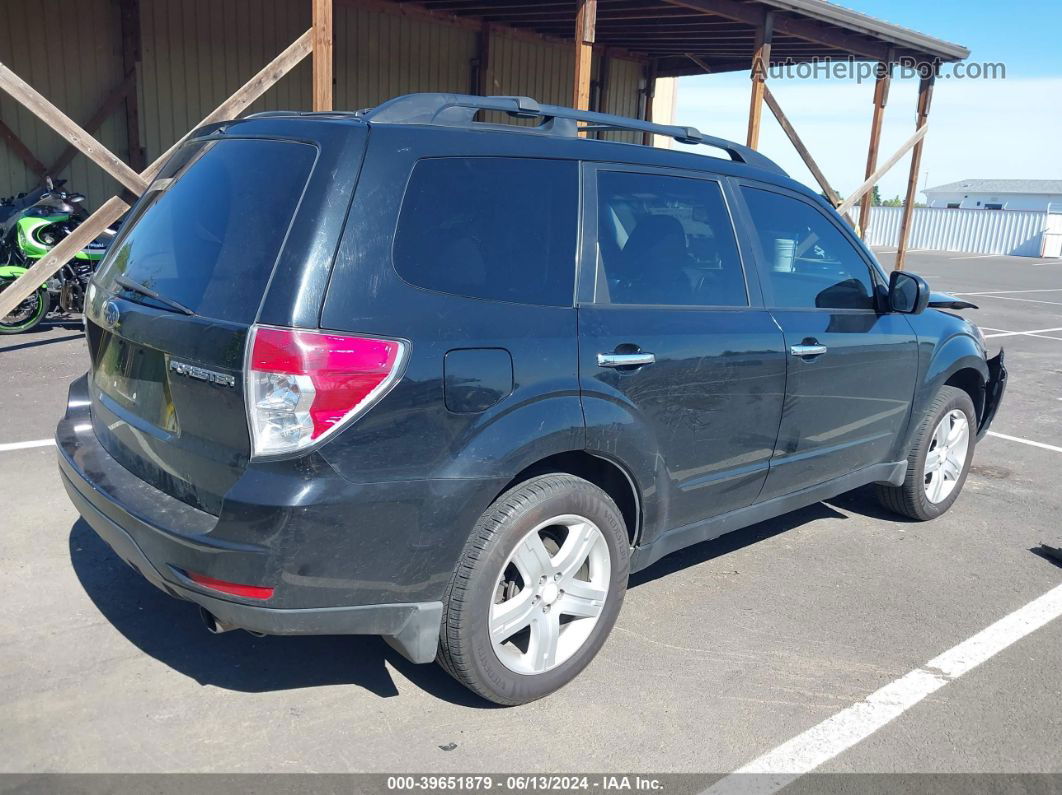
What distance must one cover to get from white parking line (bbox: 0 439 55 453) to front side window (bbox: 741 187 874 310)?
4260mm

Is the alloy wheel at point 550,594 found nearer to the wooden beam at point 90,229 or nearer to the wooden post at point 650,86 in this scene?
the wooden beam at point 90,229

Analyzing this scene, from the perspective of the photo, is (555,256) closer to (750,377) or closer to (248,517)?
(750,377)

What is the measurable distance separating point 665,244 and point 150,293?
1851 millimetres

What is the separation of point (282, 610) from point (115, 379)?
1122 millimetres

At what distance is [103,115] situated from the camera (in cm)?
1152

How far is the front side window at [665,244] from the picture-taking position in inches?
131

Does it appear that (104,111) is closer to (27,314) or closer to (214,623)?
(27,314)

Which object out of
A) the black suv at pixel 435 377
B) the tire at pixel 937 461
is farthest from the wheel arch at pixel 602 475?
the tire at pixel 937 461

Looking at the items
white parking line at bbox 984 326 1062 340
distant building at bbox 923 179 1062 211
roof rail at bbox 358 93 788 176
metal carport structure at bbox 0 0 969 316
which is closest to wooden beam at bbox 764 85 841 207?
metal carport structure at bbox 0 0 969 316

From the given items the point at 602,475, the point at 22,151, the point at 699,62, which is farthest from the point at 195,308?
the point at 699,62

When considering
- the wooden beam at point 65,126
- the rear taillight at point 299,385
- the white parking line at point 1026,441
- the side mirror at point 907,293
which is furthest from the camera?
the wooden beam at point 65,126

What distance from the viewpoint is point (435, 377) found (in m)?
2.67

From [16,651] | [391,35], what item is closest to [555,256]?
[16,651]

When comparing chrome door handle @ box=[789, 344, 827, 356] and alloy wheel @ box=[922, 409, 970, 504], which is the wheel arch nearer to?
chrome door handle @ box=[789, 344, 827, 356]
